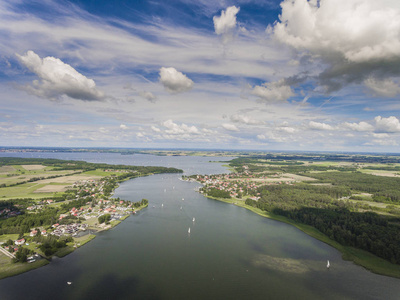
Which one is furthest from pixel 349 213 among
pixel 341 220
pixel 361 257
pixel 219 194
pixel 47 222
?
pixel 47 222

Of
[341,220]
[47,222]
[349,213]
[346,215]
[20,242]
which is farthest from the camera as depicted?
[349,213]

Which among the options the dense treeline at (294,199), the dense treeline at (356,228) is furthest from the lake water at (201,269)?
the dense treeline at (294,199)

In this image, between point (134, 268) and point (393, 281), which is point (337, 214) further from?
point (134, 268)

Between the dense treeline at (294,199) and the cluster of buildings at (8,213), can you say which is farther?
the dense treeline at (294,199)

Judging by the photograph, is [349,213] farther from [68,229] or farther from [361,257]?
[68,229]

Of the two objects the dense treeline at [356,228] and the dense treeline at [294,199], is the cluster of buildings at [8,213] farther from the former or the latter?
the dense treeline at [356,228]

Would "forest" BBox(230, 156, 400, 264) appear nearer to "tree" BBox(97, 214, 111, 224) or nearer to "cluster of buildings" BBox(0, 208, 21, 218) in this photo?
"tree" BBox(97, 214, 111, 224)

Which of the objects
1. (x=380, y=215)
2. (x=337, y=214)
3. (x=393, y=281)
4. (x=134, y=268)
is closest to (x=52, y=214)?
(x=134, y=268)
